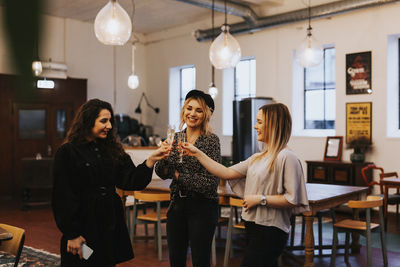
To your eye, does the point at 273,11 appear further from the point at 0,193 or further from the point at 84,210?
the point at 84,210

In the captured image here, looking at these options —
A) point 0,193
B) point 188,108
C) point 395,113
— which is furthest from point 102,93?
point 188,108

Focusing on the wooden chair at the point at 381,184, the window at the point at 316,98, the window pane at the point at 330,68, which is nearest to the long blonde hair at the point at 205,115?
the wooden chair at the point at 381,184

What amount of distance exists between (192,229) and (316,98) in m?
6.27

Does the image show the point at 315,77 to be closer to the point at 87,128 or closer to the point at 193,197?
the point at 193,197

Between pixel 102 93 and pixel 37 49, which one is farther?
pixel 102 93

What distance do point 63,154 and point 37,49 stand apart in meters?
1.78

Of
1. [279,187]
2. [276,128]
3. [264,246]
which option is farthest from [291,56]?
[264,246]

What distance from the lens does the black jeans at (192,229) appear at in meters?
2.54

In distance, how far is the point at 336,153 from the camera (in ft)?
24.4

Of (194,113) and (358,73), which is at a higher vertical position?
(358,73)

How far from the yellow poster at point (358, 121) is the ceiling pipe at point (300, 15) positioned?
1.55 meters

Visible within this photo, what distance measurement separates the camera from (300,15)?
298 inches

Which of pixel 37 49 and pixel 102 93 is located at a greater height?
pixel 102 93

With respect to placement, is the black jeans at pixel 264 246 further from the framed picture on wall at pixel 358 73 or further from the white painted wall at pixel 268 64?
the framed picture on wall at pixel 358 73
